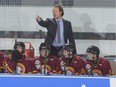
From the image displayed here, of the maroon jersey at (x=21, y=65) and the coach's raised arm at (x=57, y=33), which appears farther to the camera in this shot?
the coach's raised arm at (x=57, y=33)

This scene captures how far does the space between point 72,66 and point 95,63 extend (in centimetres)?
31

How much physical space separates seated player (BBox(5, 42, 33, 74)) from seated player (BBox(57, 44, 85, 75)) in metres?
0.41

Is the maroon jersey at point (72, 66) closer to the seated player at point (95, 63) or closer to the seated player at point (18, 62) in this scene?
the seated player at point (95, 63)

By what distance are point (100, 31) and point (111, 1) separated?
54 cm

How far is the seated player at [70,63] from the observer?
17.2 feet

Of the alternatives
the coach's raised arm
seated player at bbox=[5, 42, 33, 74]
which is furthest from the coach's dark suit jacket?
seated player at bbox=[5, 42, 33, 74]

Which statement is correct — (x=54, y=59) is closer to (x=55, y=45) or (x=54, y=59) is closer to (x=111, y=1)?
(x=55, y=45)

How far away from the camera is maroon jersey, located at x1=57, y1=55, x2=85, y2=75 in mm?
5340

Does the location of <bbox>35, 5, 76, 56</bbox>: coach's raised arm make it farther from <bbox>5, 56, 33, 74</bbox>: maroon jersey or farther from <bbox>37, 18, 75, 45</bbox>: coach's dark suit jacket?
<bbox>5, 56, 33, 74</bbox>: maroon jersey

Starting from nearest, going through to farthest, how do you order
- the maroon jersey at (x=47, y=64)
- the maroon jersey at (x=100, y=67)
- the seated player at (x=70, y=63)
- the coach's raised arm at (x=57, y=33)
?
the seated player at (x=70, y=63) < the maroon jersey at (x=47, y=64) < the maroon jersey at (x=100, y=67) < the coach's raised arm at (x=57, y=33)

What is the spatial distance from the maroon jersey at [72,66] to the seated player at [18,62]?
15.4 inches

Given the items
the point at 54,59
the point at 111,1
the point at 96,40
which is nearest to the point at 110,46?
the point at 96,40

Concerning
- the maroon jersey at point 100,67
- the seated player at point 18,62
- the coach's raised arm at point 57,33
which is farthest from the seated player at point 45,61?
the coach's raised arm at point 57,33

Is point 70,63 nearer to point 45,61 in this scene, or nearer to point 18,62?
point 45,61
